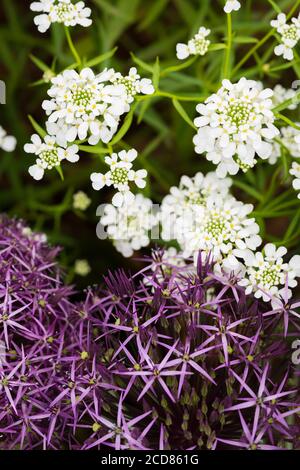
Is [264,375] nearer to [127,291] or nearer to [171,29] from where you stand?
[127,291]

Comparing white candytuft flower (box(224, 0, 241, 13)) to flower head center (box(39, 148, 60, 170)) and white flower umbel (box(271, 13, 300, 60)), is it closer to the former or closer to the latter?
white flower umbel (box(271, 13, 300, 60))

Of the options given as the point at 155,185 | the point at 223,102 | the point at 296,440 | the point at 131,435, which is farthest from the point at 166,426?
the point at 155,185

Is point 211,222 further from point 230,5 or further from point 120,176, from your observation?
point 230,5

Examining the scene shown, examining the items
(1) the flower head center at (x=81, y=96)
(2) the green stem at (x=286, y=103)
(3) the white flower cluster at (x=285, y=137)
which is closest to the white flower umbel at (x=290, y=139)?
(3) the white flower cluster at (x=285, y=137)

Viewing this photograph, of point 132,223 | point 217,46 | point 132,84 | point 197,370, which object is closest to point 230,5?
point 217,46

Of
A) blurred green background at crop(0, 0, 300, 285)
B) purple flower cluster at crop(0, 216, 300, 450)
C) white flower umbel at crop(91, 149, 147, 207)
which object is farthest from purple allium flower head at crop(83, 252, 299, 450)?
blurred green background at crop(0, 0, 300, 285)

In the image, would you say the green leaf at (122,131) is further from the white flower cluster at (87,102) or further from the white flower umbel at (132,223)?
the white flower umbel at (132,223)
